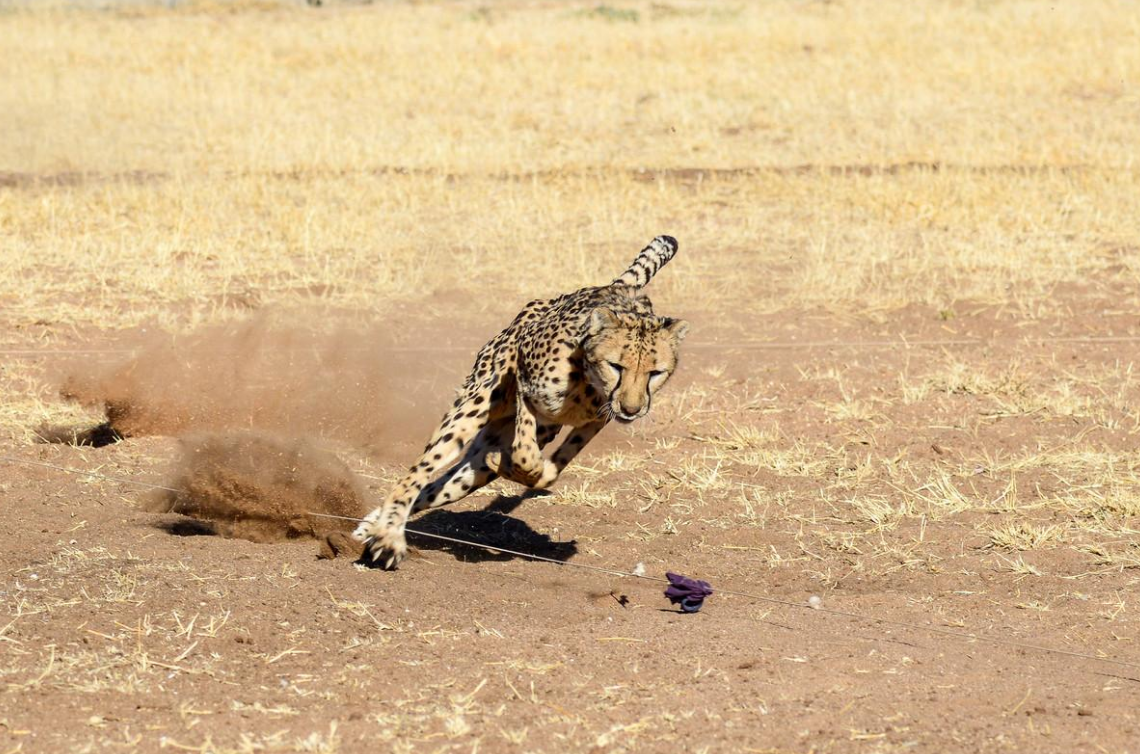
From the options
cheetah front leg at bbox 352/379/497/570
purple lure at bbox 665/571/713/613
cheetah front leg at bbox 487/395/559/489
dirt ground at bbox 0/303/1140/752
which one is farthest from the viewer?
cheetah front leg at bbox 352/379/497/570

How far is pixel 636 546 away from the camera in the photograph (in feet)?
21.4

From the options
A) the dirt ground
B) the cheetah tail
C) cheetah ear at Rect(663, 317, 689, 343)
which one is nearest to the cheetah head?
cheetah ear at Rect(663, 317, 689, 343)

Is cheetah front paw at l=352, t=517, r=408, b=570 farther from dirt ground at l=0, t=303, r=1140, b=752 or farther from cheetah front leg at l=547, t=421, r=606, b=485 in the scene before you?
cheetah front leg at l=547, t=421, r=606, b=485

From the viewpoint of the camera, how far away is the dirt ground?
4230 mm

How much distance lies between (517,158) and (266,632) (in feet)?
39.4

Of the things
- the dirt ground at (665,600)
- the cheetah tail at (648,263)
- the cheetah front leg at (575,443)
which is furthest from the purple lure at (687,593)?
the cheetah tail at (648,263)

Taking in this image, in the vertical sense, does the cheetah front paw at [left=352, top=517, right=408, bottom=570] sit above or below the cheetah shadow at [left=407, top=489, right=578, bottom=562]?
above

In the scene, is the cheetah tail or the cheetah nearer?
the cheetah

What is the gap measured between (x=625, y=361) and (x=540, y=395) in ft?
1.50

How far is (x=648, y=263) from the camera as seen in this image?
6762mm

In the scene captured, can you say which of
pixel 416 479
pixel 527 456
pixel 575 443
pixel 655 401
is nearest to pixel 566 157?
pixel 655 401

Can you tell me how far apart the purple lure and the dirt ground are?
0.06 meters

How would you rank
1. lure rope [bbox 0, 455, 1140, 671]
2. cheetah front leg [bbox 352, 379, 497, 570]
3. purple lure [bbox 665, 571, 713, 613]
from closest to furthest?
lure rope [bbox 0, 455, 1140, 671]
purple lure [bbox 665, 571, 713, 613]
cheetah front leg [bbox 352, 379, 497, 570]

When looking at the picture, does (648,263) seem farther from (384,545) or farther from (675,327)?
(384,545)
